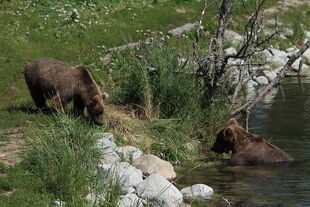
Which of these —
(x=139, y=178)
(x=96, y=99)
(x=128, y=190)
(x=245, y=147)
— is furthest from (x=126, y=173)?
(x=96, y=99)

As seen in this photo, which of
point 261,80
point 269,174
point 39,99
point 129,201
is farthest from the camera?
point 261,80

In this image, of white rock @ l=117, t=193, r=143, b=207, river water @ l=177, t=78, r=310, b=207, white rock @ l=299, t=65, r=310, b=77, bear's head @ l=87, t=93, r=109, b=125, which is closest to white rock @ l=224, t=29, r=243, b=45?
white rock @ l=299, t=65, r=310, b=77

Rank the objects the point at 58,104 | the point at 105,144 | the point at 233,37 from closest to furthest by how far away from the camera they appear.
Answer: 1. the point at 105,144
2. the point at 58,104
3. the point at 233,37

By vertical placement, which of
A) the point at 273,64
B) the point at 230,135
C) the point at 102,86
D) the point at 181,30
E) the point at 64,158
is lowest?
the point at 273,64

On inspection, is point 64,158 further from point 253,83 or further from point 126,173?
point 253,83

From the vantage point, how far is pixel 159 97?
18.2m

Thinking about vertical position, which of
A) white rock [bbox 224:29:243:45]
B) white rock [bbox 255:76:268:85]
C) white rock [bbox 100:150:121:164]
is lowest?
white rock [bbox 255:76:268:85]

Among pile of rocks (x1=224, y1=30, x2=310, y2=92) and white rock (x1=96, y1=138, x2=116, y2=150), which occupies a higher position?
white rock (x1=96, y1=138, x2=116, y2=150)

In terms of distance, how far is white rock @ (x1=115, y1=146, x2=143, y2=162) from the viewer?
15094 mm

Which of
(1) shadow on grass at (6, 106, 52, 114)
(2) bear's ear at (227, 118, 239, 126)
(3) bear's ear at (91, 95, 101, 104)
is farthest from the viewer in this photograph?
(1) shadow on grass at (6, 106, 52, 114)

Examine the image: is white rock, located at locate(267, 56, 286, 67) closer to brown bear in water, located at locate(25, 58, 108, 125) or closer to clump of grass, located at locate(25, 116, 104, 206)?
brown bear in water, located at locate(25, 58, 108, 125)

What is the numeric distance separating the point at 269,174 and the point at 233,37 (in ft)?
54.8

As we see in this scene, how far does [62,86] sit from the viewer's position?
18.0 m

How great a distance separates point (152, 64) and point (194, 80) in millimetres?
1110
